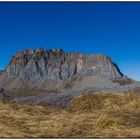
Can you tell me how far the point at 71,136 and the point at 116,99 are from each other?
520 inches

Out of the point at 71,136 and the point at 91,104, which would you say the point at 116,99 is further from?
the point at 71,136

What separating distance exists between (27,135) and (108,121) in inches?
108

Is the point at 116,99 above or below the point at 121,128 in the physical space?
above

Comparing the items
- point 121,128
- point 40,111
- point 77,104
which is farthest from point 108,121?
point 77,104

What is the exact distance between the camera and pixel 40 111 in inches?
565

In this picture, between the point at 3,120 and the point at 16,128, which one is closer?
the point at 16,128

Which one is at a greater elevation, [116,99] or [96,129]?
[116,99]

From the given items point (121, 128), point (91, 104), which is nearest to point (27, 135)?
point (121, 128)

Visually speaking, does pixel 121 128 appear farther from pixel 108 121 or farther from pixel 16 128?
pixel 16 128

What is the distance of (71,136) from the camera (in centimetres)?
880

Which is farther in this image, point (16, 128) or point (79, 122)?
point (79, 122)

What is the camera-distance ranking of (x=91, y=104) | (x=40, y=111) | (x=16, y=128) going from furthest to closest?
1. (x=91, y=104)
2. (x=40, y=111)
3. (x=16, y=128)

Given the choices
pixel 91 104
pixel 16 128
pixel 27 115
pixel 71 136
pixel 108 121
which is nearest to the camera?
pixel 71 136

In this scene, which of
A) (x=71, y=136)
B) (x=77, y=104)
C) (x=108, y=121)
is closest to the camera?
(x=71, y=136)
